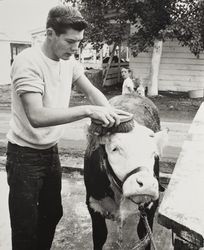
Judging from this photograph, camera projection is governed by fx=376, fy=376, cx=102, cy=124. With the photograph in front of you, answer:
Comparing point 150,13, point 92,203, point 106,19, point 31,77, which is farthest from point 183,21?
point 31,77

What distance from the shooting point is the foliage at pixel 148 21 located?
12656 millimetres

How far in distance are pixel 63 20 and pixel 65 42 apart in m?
0.15

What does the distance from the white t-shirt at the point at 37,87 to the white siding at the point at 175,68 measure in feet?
43.4

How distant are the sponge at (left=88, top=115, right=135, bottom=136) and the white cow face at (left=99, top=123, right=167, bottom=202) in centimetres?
4

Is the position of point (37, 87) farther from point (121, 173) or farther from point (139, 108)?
point (139, 108)

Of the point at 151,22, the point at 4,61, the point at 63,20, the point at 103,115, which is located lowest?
the point at 103,115

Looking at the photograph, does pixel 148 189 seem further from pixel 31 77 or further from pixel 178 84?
pixel 178 84

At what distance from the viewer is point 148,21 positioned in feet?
43.2

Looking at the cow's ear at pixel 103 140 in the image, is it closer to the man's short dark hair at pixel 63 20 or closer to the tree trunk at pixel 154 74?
the man's short dark hair at pixel 63 20

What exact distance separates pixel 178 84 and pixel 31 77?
1393cm

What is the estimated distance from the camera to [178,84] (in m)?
15.9

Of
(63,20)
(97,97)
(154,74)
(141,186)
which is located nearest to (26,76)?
(63,20)

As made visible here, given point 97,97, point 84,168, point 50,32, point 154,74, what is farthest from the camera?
point 154,74

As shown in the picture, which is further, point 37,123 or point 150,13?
point 150,13
